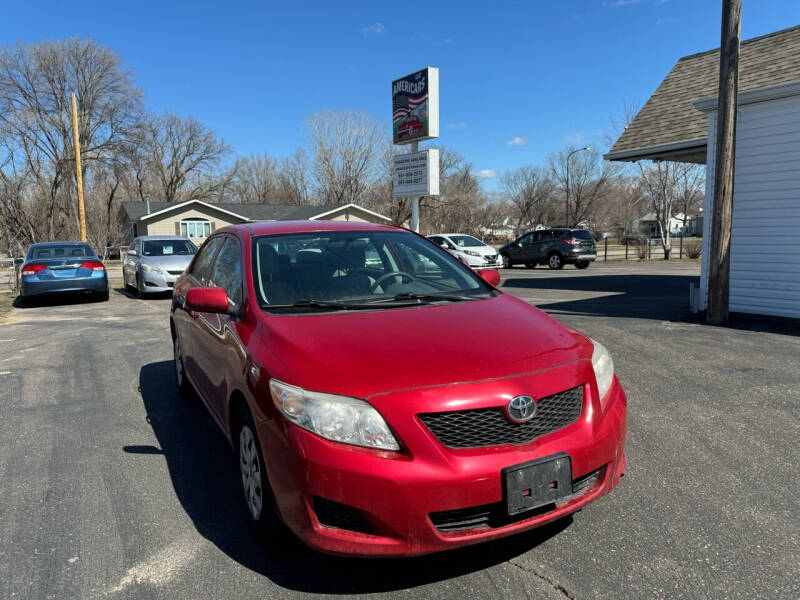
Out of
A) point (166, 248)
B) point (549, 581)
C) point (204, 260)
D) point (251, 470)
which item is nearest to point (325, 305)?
→ point (251, 470)

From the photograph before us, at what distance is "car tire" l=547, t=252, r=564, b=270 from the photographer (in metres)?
23.1

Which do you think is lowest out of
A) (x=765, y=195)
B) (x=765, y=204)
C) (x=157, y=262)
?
(x=157, y=262)

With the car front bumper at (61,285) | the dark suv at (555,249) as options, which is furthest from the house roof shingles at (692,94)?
the car front bumper at (61,285)

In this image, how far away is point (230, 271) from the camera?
371 centimetres

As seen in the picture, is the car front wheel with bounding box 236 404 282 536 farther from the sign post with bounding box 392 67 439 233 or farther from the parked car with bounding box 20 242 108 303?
the sign post with bounding box 392 67 439 233

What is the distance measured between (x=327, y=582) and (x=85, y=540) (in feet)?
4.33

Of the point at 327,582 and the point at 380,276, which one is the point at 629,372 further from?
the point at 327,582

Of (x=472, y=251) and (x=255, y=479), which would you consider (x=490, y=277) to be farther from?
(x=472, y=251)

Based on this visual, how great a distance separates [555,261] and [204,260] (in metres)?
20.2

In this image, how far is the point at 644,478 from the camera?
3.40 metres

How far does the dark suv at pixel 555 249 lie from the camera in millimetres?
22688

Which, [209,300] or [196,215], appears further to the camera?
[196,215]

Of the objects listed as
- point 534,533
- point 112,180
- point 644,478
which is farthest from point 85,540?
point 112,180

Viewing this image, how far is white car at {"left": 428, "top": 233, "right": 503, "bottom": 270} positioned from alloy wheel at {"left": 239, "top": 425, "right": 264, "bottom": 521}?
740 inches
